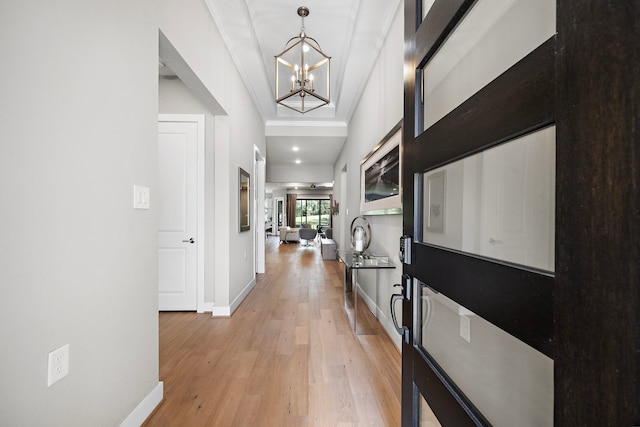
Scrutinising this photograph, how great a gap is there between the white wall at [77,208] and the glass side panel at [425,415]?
4.59 ft

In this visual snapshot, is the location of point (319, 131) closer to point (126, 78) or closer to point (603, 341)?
point (126, 78)

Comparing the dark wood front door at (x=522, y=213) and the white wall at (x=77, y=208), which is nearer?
the dark wood front door at (x=522, y=213)

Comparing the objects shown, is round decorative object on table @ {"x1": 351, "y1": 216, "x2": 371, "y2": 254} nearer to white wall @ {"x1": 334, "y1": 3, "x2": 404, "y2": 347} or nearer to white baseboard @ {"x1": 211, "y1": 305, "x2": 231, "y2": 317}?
white wall @ {"x1": 334, "y1": 3, "x2": 404, "y2": 347}

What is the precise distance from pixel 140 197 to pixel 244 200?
2.32 m

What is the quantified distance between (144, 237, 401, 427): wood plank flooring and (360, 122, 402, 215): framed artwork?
4.10 ft

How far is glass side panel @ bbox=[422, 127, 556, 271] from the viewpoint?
59 cm

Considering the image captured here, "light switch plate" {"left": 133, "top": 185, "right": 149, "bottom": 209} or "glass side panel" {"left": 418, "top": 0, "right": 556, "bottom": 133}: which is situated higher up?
"glass side panel" {"left": 418, "top": 0, "right": 556, "bottom": 133}

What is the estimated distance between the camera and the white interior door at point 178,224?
3270 millimetres

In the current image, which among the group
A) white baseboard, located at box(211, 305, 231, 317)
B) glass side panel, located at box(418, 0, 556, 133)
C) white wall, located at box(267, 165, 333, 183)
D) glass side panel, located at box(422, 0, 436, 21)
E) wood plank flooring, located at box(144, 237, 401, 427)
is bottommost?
wood plank flooring, located at box(144, 237, 401, 427)

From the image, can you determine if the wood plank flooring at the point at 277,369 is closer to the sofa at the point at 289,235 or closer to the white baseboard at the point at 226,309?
the white baseboard at the point at 226,309

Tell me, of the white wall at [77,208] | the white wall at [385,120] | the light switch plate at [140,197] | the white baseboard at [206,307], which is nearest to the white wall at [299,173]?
the white wall at [385,120]

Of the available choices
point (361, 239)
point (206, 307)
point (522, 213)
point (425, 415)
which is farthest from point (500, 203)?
point (206, 307)

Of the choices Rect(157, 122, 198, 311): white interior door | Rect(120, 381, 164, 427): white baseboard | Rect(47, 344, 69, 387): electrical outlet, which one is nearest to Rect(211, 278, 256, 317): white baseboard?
Rect(157, 122, 198, 311): white interior door

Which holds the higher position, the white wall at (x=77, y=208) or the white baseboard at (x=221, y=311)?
the white wall at (x=77, y=208)
